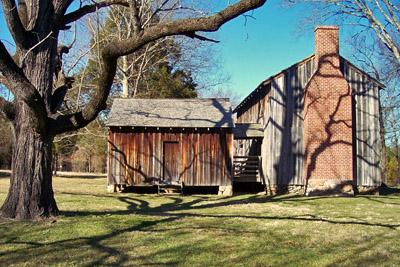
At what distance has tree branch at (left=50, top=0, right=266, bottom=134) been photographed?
8172mm

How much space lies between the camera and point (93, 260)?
263 inches

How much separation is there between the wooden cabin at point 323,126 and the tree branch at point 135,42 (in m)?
13.3

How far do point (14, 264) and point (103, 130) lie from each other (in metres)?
27.9

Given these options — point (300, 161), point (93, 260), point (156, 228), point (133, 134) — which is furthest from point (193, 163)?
point (93, 260)

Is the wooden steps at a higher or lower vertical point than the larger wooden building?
lower

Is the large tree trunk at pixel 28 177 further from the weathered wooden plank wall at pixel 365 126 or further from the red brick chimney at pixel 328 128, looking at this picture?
the weathered wooden plank wall at pixel 365 126

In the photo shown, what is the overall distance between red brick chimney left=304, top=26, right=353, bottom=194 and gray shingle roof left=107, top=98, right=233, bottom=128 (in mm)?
3912

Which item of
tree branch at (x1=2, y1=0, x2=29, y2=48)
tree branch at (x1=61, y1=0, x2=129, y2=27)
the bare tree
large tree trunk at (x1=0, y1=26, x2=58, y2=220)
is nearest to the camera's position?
the bare tree

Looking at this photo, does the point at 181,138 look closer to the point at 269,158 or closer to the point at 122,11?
the point at 269,158

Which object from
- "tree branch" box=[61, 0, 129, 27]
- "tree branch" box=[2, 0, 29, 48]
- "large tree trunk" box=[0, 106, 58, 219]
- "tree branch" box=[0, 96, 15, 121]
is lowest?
"large tree trunk" box=[0, 106, 58, 219]

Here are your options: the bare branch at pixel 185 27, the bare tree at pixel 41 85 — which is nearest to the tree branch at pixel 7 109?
the bare tree at pixel 41 85

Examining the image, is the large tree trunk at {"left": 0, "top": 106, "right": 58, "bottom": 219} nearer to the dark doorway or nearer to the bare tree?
the bare tree

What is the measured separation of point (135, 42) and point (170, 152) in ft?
43.8

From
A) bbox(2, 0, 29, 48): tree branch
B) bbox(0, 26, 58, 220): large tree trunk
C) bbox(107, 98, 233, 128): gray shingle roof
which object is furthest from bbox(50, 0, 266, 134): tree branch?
bbox(107, 98, 233, 128): gray shingle roof
